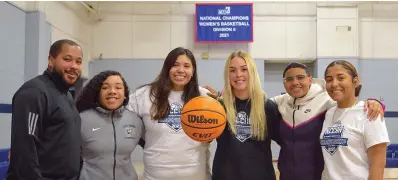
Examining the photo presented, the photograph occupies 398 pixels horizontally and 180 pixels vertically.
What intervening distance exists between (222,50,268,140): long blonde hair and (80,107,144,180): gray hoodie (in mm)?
783

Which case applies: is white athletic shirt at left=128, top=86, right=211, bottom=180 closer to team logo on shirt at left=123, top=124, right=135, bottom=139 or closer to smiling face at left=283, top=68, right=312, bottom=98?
team logo on shirt at left=123, top=124, right=135, bottom=139

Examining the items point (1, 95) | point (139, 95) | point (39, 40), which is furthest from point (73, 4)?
point (139, 95)

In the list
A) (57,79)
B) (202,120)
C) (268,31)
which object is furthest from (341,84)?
(268,31)

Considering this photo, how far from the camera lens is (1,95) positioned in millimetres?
7047

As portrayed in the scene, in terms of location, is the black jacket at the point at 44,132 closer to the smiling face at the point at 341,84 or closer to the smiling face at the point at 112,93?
the smiling face at the point at 112,93

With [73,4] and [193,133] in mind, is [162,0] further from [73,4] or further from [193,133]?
[193,133]

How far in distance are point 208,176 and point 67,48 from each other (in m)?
1.55

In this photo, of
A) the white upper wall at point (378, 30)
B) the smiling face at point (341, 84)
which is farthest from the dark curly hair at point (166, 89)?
the white upper wall at point (378, 30)

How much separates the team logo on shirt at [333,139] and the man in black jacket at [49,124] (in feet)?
5.98

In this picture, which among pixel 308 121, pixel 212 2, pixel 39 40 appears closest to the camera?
pixel 308 121

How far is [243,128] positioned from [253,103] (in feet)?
0.73

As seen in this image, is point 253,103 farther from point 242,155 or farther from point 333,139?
point 333,139

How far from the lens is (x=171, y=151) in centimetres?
290

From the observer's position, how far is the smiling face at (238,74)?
300cm
